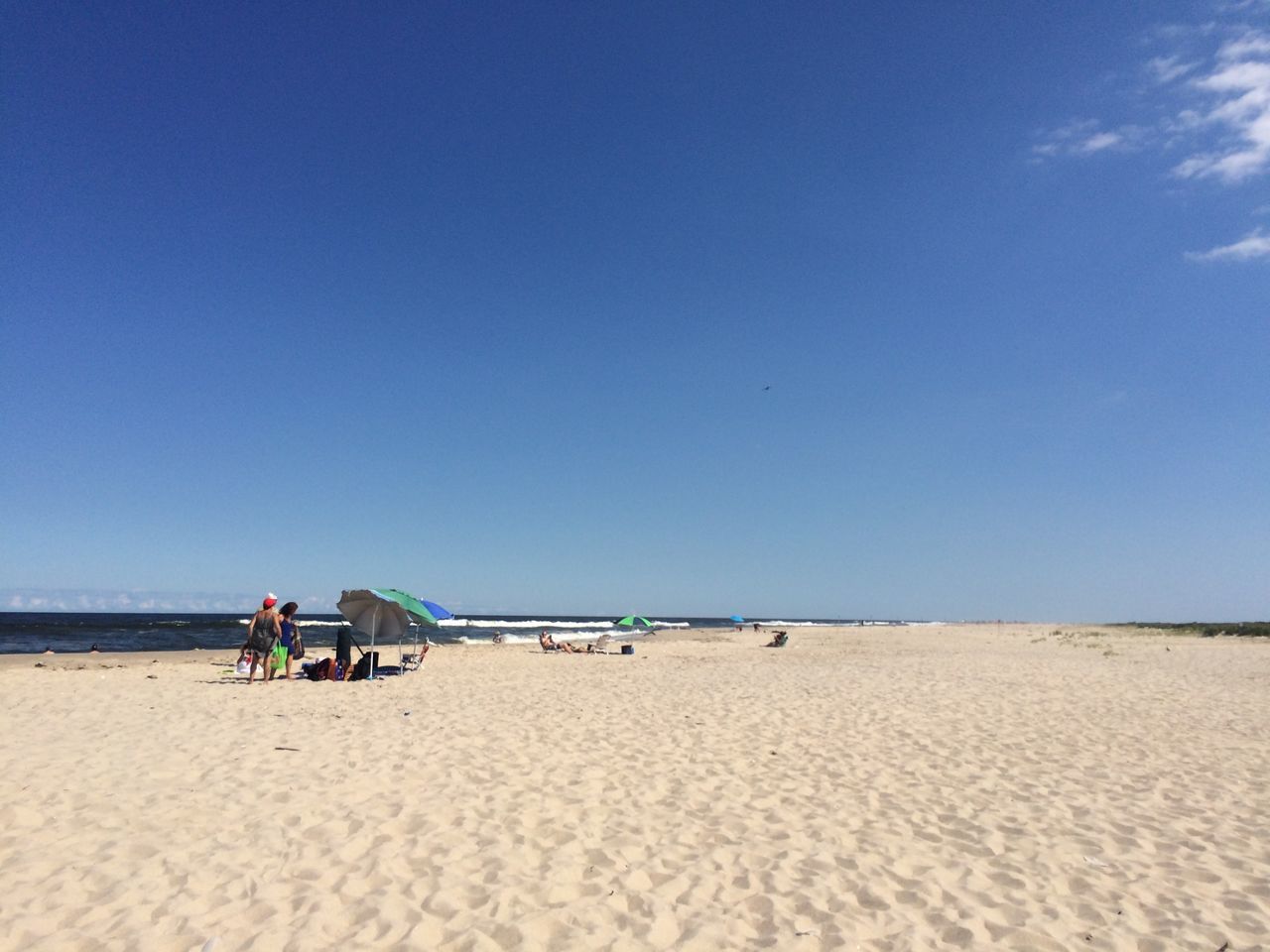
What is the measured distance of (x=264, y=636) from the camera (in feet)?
48.4

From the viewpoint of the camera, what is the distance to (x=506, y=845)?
5.48 meters

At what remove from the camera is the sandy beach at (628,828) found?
14.2ft

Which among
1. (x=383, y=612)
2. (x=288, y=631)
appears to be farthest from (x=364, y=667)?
(x=288, y=631)

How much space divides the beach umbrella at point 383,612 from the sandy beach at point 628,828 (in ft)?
15.1

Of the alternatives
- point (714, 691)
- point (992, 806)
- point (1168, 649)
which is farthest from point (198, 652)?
point (1168, 649)

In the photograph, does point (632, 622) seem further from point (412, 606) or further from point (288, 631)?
point (288, 631)

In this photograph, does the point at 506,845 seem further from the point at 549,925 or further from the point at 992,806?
the point at 992,806

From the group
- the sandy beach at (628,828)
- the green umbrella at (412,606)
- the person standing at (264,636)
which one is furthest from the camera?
the green umbrella at (412,606)

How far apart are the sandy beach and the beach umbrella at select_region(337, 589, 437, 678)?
459 centimetres

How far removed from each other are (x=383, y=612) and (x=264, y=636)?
2.86m

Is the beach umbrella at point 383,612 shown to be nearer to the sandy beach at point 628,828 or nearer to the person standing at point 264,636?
the person standing at point 264,636

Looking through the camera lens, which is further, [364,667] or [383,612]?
[383,612]

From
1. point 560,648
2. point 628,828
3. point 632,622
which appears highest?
point 632,622

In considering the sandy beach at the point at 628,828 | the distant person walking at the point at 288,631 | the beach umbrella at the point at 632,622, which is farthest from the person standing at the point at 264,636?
the beach umbrella at the point at 632,622
